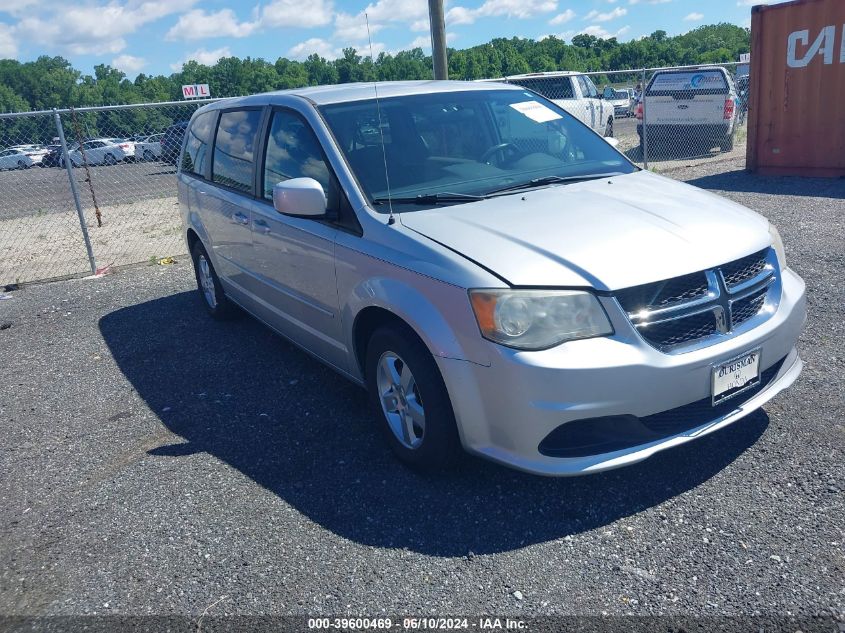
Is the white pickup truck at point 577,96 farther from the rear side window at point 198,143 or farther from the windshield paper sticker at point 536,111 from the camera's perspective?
the windshield paper sticker at point 536,111

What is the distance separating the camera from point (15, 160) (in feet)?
53.1

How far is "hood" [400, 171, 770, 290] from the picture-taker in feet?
10.3

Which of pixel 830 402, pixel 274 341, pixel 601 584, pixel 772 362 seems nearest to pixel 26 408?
pixel 274 341

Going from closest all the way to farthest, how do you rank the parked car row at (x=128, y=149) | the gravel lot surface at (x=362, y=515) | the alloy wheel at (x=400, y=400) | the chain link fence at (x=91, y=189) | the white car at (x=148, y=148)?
the gravel lot surface at (x=362, y=515), the alloy wheel at (x=400, y=400), the chain link fence at (x=91, y=189), the parked car row at (x=128, y=149), the white car at (x=148, y=148)

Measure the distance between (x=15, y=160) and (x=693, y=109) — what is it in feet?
46.0

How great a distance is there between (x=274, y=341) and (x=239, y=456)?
200 centimetres

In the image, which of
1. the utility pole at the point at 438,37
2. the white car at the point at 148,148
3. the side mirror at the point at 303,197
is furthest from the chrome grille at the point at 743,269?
the white car at the point at 148,148

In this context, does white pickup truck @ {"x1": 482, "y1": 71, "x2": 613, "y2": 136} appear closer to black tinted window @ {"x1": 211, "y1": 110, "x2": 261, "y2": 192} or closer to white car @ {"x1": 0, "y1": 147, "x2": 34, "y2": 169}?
black tinted window @ {"x1": 211, "y1": 110, "x2": 261, "y2": 192}

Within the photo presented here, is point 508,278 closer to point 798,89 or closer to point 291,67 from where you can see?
point 798,89

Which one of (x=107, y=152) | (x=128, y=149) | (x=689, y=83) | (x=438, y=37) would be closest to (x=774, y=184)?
(x=689, y=83)

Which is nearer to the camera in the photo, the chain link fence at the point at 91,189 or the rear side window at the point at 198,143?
the rear side window at the point at 198,143

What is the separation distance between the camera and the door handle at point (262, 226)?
4.75 metres

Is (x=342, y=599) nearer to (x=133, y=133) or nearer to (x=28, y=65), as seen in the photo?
(x=133, y=133)

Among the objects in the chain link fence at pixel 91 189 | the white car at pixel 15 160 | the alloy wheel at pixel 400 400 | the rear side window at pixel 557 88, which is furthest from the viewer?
the rear side window at pixel 557 88
